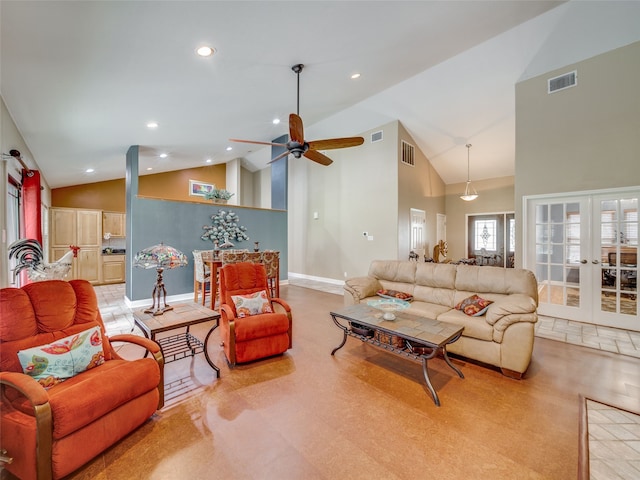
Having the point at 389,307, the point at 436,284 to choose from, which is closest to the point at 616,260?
the point at 436,284

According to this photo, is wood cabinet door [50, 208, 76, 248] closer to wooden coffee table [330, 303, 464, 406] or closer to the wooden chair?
the wooden chair

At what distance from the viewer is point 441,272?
143 inches

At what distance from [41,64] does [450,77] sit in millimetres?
5444

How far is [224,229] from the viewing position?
6.05 meters

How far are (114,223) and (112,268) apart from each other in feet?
3.82

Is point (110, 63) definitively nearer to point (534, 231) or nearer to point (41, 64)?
point (41, 64)

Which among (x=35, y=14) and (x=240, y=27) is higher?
(x=240, y=27)

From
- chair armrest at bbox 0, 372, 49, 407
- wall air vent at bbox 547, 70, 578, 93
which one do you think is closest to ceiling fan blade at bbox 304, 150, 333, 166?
chair armrest at bbox 0, 372, 49, 407

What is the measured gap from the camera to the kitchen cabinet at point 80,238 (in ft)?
21.0

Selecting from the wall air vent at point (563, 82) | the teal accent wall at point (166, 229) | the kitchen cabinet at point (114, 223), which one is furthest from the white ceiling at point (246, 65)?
the kitchen cabinet at point (114, 223)

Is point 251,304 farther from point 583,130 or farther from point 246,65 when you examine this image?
point 583,130

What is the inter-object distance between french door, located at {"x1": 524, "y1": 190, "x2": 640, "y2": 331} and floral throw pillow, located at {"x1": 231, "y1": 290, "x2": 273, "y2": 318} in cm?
426

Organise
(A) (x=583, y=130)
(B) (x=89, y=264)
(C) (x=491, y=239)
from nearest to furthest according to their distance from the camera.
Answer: (A) (x=583, y=130) < (B) (x=89, y=264) < (C) (x=491, y=239)

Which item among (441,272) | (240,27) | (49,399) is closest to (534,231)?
(441,272)
